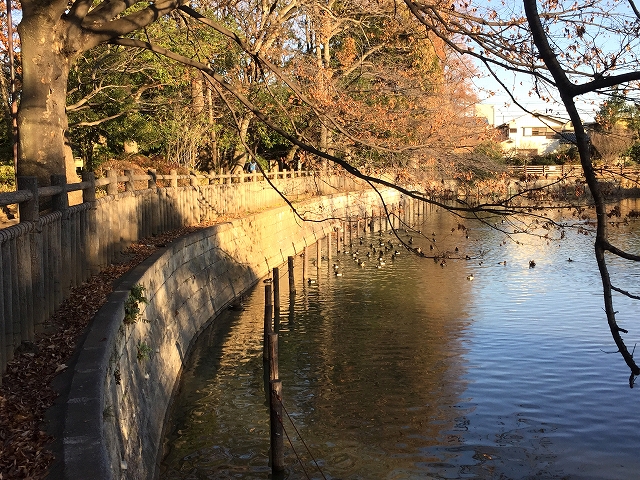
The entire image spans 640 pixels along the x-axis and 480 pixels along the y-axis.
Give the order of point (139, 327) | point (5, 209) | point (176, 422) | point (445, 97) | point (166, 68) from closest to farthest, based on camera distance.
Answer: point (139, 327), point (176, 422), point (5, 209), point (166, 68), point (445, 97)

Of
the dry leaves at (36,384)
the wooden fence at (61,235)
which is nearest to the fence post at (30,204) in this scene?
the wooden fence at (61,235)

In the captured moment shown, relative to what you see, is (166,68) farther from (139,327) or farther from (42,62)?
(139,327)

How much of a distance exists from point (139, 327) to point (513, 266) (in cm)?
2221

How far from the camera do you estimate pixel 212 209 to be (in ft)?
80.7

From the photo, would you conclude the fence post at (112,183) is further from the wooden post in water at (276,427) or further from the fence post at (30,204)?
the wooden post in water at (276,427)

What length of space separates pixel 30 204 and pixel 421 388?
873 centimetres

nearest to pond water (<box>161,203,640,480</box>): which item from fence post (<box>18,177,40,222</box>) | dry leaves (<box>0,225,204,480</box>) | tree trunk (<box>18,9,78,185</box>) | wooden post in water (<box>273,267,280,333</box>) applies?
wooden post in water (<box>273,267,280,333</box>)

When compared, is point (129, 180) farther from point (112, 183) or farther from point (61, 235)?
point (61, 235)

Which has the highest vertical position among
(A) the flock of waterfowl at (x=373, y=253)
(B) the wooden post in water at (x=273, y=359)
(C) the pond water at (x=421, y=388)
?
(B) the wooden post in water at (x=273, y=359)

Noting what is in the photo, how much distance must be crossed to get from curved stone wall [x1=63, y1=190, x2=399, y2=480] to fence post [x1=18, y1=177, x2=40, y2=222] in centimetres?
130

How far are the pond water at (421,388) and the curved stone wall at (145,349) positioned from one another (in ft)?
2.78

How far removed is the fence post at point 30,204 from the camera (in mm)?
8086

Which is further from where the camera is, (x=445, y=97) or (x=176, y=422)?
(x=445, y=97)

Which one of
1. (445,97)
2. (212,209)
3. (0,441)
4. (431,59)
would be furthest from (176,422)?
(431,59)
